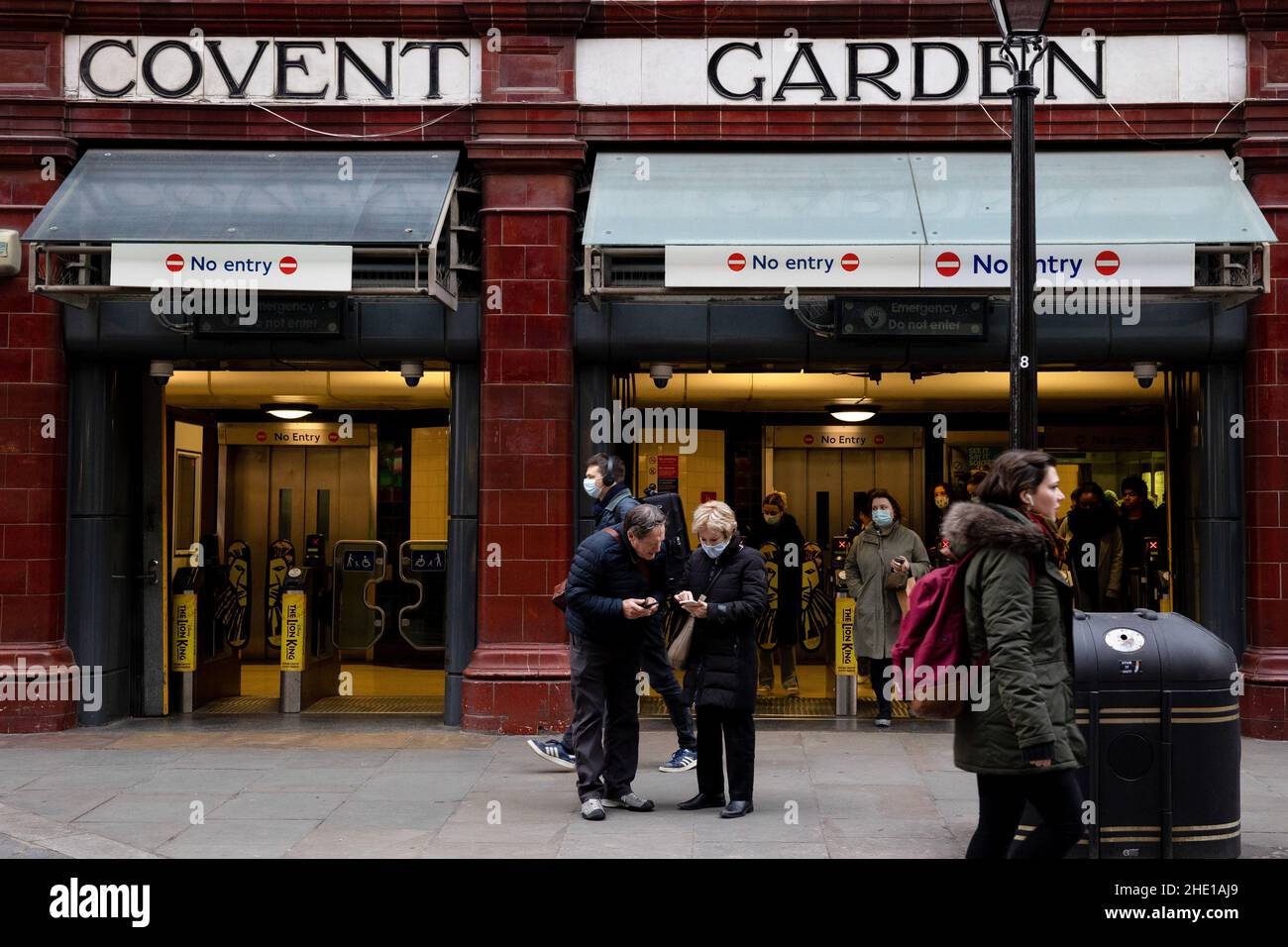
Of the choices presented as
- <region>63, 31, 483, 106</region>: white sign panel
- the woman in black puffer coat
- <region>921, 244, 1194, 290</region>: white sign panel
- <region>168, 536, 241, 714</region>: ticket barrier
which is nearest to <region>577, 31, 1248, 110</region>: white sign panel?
<region>63, 31, 483, 106</region>: white sign panel

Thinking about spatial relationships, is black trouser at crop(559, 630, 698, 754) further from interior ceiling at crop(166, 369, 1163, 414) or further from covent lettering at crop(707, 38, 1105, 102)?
covent lettering at crop(707, 38, 1105, 102)

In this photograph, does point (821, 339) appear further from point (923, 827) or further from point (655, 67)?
point (923, 827)

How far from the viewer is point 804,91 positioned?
11031mm

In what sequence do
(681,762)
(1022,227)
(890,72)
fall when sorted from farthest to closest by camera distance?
(890,72), (681,762), (1022,227)

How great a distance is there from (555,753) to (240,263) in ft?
13.5

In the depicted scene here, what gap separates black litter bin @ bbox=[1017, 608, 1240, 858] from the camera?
6.63 metres

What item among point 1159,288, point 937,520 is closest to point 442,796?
point 1159,288

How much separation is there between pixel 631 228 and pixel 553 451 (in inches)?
71.0

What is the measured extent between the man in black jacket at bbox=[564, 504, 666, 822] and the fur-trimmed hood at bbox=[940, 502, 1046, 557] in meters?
2.48

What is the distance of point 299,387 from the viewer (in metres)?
13.3

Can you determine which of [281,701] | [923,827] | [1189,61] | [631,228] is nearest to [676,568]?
[923,827]

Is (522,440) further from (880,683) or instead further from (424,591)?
(424,591)

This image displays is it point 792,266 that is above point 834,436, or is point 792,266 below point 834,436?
above

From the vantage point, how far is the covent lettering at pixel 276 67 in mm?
11039
